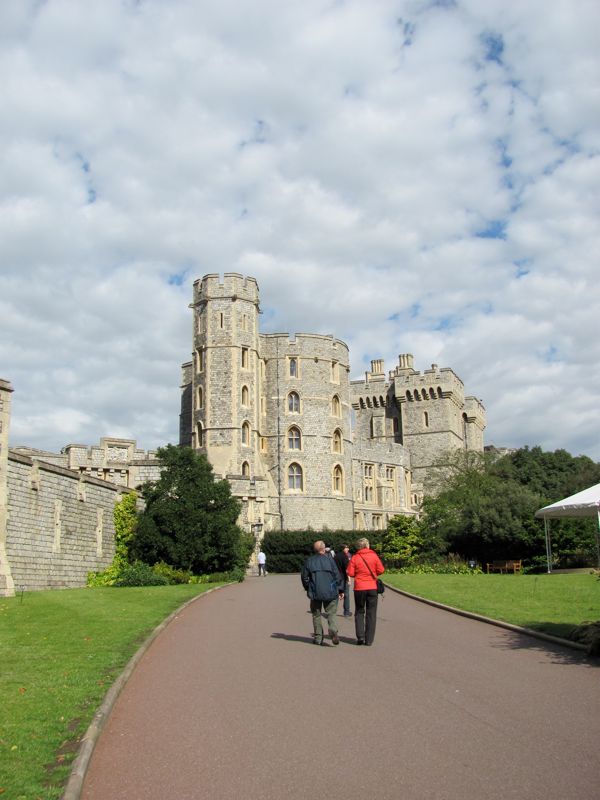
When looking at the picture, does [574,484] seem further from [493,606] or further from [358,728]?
[358,728]

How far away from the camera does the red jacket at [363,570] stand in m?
11.4

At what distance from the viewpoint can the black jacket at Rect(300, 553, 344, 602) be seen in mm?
11273

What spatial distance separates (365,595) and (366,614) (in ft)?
0.91

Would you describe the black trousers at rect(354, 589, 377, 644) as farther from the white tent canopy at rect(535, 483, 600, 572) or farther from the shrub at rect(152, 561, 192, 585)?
the shrub at rect(152, 561, 192, 585)

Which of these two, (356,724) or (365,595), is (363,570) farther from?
(356,724)

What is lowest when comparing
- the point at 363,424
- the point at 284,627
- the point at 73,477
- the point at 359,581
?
the point at 284,627

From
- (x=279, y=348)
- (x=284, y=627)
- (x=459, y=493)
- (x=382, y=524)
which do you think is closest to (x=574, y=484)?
(x=382, y=524)

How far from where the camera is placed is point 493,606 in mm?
15430

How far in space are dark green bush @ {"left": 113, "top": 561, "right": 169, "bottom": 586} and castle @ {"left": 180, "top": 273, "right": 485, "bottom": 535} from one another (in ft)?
43.4

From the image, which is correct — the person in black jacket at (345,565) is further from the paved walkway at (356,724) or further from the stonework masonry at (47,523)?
the stonework masonry at (47,523)

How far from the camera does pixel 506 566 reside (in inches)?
1399

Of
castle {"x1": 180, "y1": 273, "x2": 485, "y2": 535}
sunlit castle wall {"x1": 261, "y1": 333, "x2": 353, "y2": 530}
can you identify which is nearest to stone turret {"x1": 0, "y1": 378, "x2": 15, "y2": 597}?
castle {"x1": 180, "y1": 273, "x2": 485, "y2": 535}

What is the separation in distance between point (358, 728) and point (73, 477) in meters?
20.3

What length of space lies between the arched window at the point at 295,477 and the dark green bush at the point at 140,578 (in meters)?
23.1
